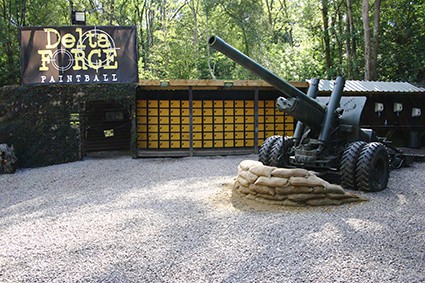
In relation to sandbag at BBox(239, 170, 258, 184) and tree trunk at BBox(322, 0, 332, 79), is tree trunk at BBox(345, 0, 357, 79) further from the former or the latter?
sandbag at BBox(239, 170, 258, 184)

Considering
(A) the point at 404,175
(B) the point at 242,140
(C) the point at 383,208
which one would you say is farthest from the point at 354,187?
(B) the point at 242,140

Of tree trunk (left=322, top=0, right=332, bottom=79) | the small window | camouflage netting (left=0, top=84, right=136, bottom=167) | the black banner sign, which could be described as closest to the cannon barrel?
the black banner sign

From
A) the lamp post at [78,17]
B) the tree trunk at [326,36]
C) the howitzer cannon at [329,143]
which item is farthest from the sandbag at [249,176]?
the tree trunk at [326,36]

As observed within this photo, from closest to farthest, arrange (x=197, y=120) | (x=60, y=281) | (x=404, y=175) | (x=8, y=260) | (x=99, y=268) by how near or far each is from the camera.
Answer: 1. (x=60, y=281)
2. (x=99, y=268)
3. (x=8, y=260)
4. (x=404, y=175)
5. (x=197, y=120)

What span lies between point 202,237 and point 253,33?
18.7 meters

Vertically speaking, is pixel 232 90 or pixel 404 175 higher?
pixel 232 90

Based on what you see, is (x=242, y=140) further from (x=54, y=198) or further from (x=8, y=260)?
(x=8, y=260)

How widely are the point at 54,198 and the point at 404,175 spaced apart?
726 cm

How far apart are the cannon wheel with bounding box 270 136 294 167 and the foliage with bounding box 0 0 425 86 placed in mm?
10736

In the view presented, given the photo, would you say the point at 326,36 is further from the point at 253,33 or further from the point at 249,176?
the point at 249,176

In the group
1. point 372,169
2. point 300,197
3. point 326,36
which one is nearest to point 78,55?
point 300,197

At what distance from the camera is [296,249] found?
12.7 ft

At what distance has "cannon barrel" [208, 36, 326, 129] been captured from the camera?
5474 millimetres

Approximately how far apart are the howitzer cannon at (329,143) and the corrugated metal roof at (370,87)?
370 cm
